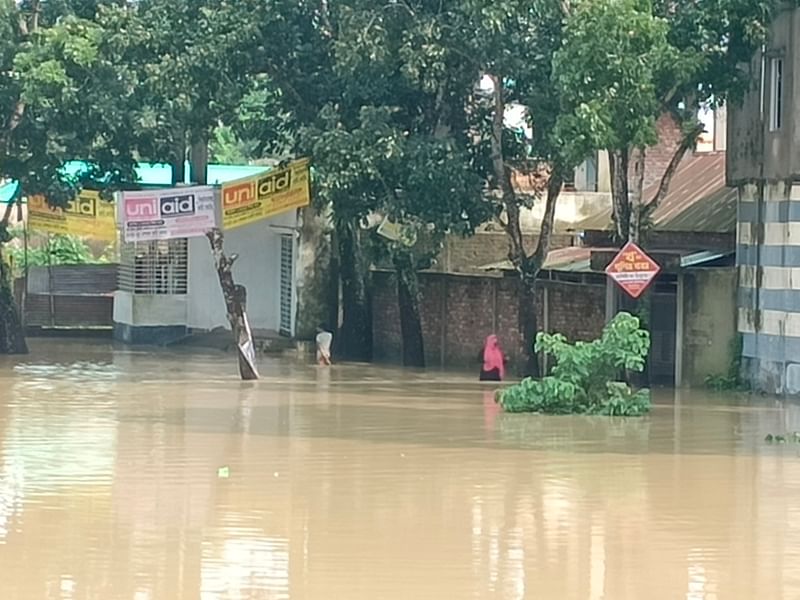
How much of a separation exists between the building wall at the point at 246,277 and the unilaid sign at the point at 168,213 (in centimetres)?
861

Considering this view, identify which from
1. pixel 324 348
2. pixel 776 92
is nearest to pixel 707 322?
pixel 776 92

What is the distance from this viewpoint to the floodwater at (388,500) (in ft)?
36.4

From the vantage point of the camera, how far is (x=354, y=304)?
3334cm

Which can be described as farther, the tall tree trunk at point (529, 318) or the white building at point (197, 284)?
the white building at point (197, 284)

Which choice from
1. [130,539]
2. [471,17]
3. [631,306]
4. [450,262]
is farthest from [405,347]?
[130,539]

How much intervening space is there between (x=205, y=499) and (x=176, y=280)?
24700 millimetres

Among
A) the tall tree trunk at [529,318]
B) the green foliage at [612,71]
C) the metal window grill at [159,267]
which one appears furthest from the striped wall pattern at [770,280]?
the metal window grill at [159,267]

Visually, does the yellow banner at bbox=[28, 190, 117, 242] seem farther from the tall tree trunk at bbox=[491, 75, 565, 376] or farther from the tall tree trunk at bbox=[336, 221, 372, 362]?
the tall tree trunk at bbox=[491, 75, 565, 376]

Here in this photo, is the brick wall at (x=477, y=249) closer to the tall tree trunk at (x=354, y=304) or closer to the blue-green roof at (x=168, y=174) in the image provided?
the tall tree trunk at (x=354, y=304)

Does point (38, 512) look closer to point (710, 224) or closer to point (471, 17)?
point (471, 17)

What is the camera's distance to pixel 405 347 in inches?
1237

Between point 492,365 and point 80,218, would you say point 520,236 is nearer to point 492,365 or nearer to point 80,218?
point 492,365

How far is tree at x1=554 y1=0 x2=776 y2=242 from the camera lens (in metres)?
23.0

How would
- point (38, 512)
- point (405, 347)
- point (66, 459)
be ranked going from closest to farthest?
point (38, 512) < point (66, 459) < point (405, 347)
